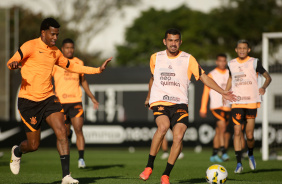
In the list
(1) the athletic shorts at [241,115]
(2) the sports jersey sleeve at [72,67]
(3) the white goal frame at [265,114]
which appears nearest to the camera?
(2) the sports jersey sleeve at [72,67]

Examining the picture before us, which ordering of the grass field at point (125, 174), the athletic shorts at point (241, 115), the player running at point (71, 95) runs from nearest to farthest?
the grass field at point (125, 174)
the athletic shorts at point (241, 115)
the player running at point (71, 95)

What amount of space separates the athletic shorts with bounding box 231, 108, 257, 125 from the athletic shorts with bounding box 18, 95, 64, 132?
4.16 metres

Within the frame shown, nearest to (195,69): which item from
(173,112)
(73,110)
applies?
(173,112)

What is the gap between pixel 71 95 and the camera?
12.5 m

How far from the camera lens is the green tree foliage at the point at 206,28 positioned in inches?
2435

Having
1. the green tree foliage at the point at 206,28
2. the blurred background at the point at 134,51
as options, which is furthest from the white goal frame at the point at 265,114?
the green tree foliage at the point at 206,28

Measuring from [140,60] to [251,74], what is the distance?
214 feet

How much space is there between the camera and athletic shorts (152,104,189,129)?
8.84 metres

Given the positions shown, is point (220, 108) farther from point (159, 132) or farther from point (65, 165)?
point (65, 165)

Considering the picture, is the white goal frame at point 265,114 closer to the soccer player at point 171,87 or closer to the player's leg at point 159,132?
the soccer player at point 171,87

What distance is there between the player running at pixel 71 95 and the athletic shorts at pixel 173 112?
140 inches

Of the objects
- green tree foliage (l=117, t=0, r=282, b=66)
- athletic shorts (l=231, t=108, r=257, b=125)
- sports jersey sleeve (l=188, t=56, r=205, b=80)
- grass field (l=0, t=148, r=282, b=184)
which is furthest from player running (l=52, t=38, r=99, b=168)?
green tree foliage (l=117, t=0, r=282, b=66)

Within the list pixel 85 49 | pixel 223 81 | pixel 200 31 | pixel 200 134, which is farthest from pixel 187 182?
pixel 200 31

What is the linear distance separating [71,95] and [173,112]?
416 cm
